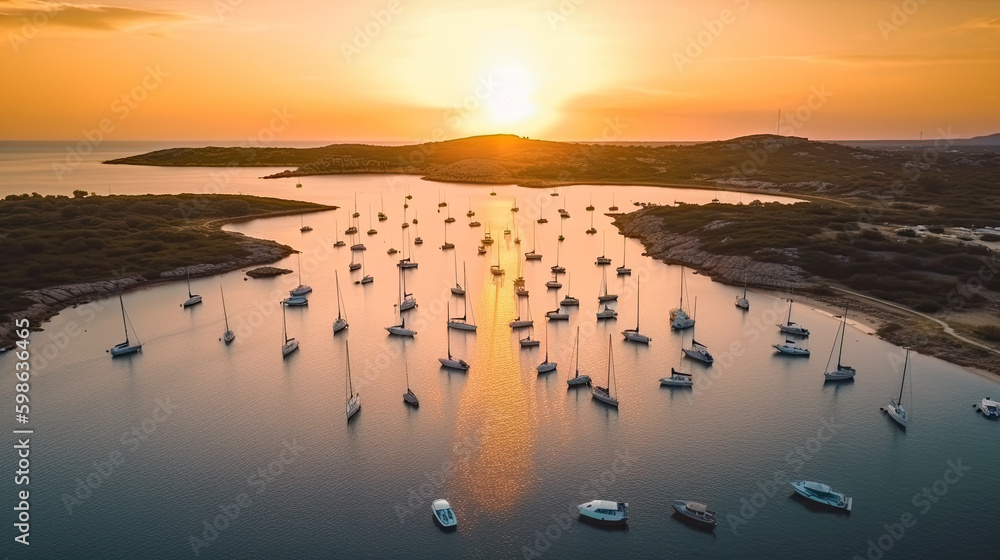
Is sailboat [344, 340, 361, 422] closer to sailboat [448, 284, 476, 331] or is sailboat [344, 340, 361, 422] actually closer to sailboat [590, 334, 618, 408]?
sailboat [448, 284, 476, 331]

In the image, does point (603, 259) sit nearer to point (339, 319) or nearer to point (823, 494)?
point (339, 319)

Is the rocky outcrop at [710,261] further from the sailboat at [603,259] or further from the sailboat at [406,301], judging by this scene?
the sailboat at [406,301]

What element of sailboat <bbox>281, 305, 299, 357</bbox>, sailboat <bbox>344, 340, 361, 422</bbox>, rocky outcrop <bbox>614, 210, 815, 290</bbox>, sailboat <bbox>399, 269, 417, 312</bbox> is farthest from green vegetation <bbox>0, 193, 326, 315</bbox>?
rocky outcrop <bbox>614, 210, 815, 290</bbox>

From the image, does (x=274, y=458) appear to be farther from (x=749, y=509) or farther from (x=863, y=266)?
(x=863, y=266)

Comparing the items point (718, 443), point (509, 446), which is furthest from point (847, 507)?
point (509, 446)

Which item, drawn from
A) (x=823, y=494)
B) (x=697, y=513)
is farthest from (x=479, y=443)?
(x=823, y=494)
